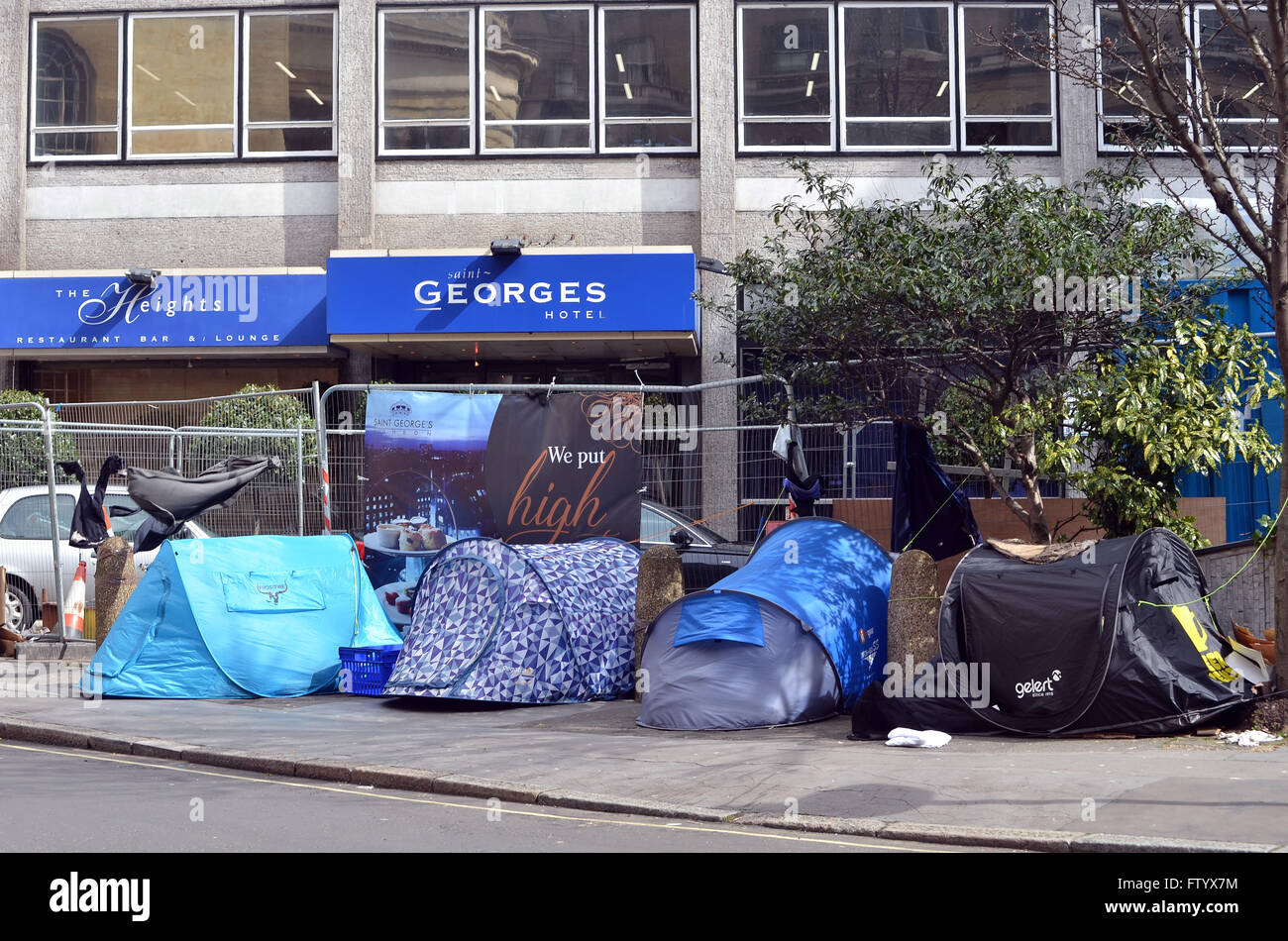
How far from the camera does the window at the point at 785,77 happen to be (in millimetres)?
19188

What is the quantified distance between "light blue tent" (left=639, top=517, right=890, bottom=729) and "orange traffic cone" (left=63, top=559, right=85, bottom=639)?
6.72 metres

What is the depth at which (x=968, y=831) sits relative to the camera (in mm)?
6570

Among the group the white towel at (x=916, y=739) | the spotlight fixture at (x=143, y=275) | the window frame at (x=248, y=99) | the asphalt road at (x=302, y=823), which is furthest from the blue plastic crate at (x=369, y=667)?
the window frame at (x=248, y=99)

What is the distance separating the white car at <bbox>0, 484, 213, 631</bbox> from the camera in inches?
542

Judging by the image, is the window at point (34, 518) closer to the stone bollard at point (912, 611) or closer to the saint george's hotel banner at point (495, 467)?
the saint george's hotel banner at point (495, 467)


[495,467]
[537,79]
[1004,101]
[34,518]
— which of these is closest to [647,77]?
[537,79]

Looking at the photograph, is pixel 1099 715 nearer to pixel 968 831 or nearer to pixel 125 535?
pixel 968 831

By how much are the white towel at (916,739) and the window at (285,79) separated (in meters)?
14.4

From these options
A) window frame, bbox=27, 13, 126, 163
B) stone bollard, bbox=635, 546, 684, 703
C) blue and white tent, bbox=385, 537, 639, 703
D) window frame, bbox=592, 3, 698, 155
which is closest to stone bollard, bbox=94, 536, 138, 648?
blue and white tent, bbox=385, 537, 639, 703

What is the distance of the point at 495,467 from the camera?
42.9ft

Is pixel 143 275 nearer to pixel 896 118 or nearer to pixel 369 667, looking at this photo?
pixel 369 667

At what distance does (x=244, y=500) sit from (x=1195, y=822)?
33.3 feet

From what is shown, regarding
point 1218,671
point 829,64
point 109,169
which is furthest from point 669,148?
point 1218,671

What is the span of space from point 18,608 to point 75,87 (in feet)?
32.3
